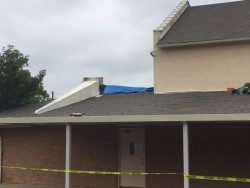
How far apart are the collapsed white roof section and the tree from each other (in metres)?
2.80

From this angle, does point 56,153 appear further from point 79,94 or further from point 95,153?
point 79,94

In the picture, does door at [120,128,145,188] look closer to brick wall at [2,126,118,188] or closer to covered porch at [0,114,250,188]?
covered porch at [0,114,250,188]

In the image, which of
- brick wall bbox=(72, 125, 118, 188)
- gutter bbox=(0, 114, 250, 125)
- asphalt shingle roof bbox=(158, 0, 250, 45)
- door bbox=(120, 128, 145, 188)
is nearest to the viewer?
gutter bbox=(0, 114, 250, 125)

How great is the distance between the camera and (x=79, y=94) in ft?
57.0

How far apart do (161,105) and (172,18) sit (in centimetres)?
701

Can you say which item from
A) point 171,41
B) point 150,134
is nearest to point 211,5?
point 171,41

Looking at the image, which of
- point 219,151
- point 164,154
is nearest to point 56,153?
point 164,154

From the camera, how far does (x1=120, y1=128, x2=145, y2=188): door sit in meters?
15.9

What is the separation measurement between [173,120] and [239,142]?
3643 mm

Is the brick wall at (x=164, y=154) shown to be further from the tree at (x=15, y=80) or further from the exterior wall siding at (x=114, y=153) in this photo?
the tree at (x=15, y=80)

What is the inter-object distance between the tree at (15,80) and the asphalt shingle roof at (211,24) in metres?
6.60

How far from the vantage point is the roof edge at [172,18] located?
1862 cm

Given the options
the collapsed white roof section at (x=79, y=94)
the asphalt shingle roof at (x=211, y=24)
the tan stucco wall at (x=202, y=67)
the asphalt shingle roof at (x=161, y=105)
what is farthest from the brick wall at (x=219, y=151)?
the collapsed white roof section at (x=79, y=94)

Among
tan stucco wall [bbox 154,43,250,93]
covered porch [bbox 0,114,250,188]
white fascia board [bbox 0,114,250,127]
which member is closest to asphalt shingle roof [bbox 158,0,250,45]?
tan stucco wall [bbox 154,43,250,93]
